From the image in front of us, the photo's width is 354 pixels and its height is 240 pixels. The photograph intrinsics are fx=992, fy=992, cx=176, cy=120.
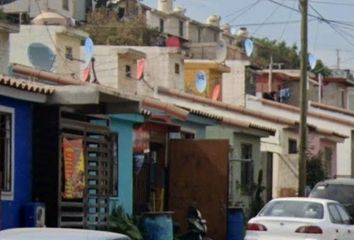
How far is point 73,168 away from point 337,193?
29.8 feet

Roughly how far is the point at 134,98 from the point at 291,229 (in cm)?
395

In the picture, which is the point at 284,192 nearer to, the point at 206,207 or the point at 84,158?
the point at 206,207

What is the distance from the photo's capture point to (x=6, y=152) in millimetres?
16906

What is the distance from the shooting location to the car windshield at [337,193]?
24.6 metres

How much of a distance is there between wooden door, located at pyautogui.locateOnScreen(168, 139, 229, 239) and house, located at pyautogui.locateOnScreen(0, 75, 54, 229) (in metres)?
7.38

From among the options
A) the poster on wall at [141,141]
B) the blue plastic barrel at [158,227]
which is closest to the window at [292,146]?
the poster on wall at [141,141]

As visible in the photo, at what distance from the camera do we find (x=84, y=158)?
60.6 feet

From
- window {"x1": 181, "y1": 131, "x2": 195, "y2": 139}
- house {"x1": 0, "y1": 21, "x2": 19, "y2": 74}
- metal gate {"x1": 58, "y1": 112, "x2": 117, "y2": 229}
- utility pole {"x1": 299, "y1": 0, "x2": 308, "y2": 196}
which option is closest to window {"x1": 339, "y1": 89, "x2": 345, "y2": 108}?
utility pole {"x1": 299, "y1": 0, "x2": 308, "y2": 196}

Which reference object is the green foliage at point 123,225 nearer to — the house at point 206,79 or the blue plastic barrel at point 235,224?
the blue plastic barrel at point 235,224

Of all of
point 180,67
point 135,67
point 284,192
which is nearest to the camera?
point 284,192

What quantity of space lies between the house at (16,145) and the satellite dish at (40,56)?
1702cm

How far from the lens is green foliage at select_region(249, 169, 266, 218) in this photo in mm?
31250

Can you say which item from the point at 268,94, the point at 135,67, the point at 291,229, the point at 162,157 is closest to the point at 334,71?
the point at 268,94

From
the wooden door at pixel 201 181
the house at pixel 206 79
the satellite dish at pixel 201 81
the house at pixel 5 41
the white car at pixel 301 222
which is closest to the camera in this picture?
the white car at pixel 301 222
